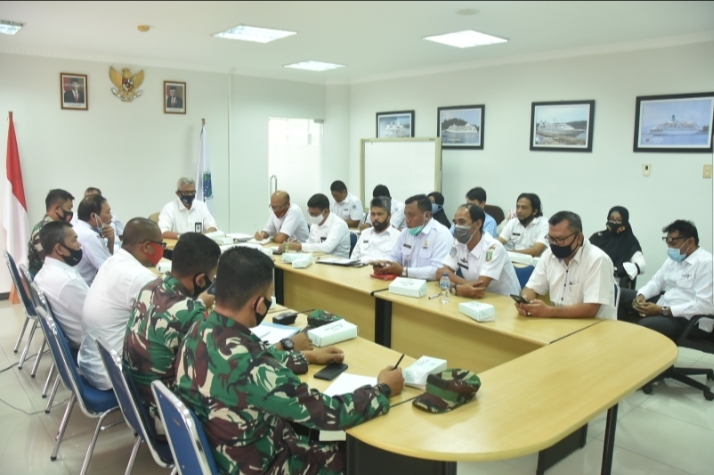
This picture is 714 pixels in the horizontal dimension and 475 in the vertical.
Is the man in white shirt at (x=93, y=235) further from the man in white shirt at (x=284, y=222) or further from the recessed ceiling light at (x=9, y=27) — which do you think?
the recessed ceiling light at (x=9, y=27)

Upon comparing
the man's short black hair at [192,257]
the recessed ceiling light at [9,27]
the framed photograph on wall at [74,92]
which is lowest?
the man's short black hair at [192,257]

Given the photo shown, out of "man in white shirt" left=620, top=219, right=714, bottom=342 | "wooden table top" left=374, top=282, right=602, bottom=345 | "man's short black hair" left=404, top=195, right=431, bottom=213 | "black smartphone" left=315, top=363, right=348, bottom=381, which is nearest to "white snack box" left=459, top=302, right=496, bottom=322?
"wooden table top" left=374, top=282, right=602, bottom=345

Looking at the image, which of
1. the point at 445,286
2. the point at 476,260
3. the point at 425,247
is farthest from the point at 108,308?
the point at 425,247

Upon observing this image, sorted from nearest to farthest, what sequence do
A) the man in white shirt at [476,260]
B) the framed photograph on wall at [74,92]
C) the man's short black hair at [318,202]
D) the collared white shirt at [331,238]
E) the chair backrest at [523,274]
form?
1. the man in white shirt at [476,260]
2. the chair backrest at [523,274]
3. the collared white shirt at [331,238]
4. the man's short black hair at [318,202]
5. the framed photograph on wall at [74,92]

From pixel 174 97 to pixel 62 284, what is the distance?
4.85 m

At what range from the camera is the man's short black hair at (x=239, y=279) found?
73.5 inches

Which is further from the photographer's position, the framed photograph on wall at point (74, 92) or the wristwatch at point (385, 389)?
the framed photograph on wall at point (74, 92)

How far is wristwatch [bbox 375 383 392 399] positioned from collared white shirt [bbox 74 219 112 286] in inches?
128

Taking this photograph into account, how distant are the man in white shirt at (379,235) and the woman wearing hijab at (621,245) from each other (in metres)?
2.16

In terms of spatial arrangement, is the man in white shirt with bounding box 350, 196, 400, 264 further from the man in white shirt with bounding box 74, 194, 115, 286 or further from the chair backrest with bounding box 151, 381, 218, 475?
the chair backrest with bounding box 151, 381, 218, 475

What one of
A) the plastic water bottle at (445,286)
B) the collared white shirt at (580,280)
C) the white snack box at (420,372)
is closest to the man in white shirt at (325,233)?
the plastic water bottle at (445,286)

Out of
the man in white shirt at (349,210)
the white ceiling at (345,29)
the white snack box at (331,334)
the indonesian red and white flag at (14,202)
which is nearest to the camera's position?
the white snack box at (331,334)

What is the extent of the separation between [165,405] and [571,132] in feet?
18.8

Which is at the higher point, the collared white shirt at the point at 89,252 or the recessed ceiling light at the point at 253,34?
the recessed ceiling light at the point at 253,34
